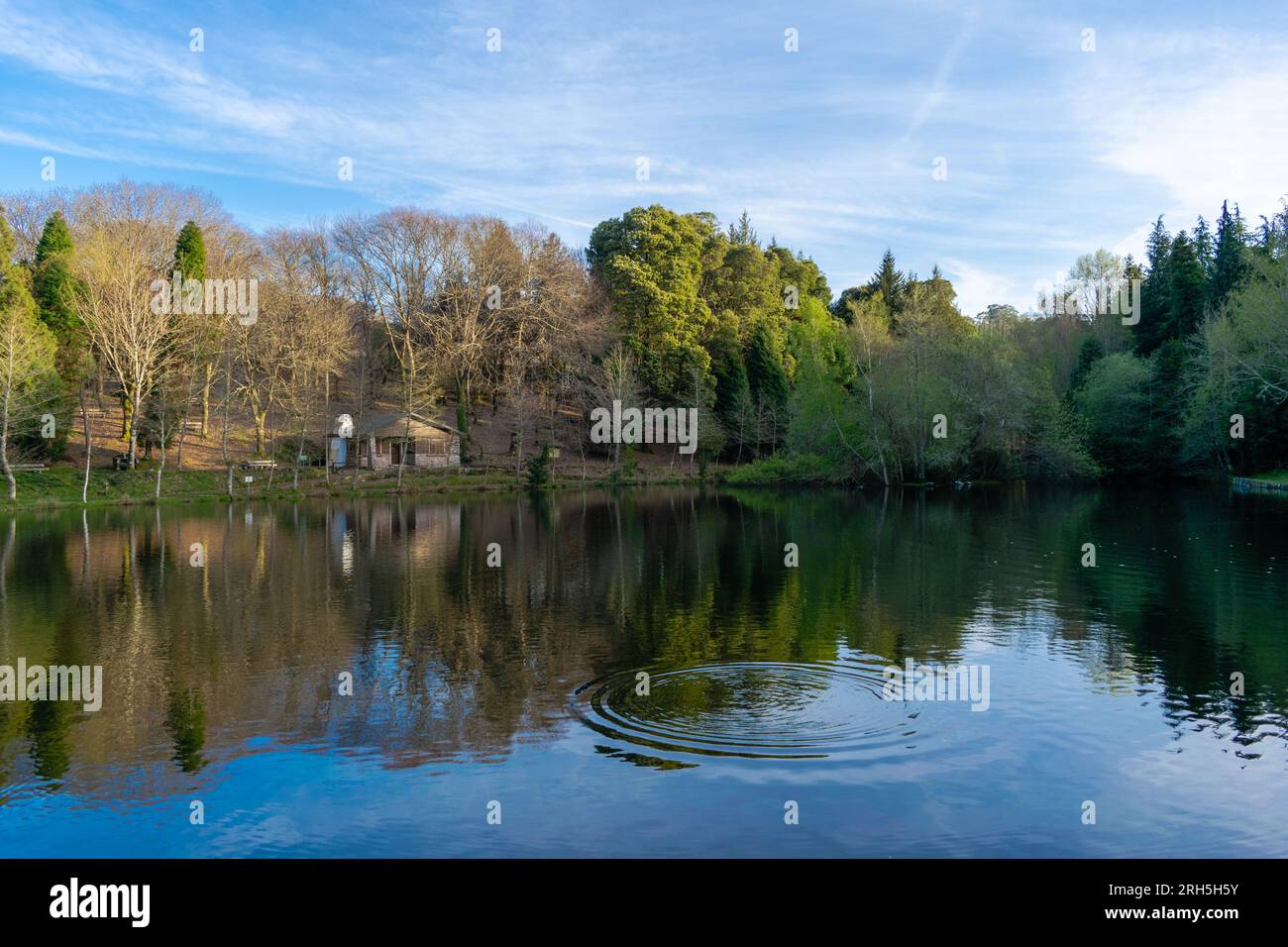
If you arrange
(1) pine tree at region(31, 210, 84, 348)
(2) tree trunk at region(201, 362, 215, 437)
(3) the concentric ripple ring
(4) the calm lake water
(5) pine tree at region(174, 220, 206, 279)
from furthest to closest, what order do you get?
(5) pine tree at region(174, 220, 206, 279) → (2) tree trunk at region(201, 362, 215, 437) → (1) pine tree at region(31, 210, 84, 348) → (3) the concentric ripple ring → (4) the calm lake water

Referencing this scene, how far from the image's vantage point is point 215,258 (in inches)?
2721

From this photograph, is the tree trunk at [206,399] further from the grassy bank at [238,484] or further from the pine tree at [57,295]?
the pine tree at [57,295]

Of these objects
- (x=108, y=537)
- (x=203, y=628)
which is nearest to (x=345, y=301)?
(x=108, y=537)

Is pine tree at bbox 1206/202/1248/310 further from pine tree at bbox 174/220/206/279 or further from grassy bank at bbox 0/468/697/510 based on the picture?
pine tree at bbox 174/220/206/279

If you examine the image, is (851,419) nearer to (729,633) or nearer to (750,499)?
(750,499)

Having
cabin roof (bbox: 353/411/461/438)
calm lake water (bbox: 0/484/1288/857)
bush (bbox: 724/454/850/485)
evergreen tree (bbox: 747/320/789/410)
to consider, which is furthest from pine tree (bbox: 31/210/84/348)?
evergreen tree (bbox: 747/320/789/410)

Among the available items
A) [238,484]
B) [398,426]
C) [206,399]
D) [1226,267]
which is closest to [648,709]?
[238,484]

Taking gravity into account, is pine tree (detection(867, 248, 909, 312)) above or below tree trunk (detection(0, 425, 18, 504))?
above

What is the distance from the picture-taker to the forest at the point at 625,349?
55.3 meters

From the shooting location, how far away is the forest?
55.3m

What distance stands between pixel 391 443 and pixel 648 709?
188 feet

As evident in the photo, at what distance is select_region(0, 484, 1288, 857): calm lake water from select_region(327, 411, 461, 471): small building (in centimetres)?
3742

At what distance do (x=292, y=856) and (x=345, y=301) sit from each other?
66.7m

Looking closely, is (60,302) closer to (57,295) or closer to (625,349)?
(57,295)
